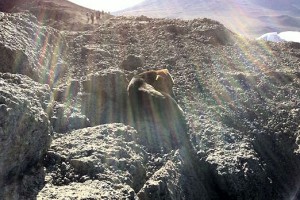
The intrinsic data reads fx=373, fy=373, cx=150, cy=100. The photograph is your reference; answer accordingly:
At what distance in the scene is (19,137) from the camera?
4.67 m

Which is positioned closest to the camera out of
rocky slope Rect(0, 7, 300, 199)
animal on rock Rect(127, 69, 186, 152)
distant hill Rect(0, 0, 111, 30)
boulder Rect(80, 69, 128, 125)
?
rocky slope Rect(0, 7, 300, 199)

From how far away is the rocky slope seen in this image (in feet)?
16.4

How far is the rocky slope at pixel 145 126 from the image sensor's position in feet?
16.4

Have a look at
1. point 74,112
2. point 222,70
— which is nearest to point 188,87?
point 222,70

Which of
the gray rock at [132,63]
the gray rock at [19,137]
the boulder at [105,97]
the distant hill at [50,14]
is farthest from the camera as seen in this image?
the distant hill at [50,14]

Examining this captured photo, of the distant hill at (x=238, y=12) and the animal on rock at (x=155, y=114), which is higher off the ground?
the animal on rock at (x=155, y=114)

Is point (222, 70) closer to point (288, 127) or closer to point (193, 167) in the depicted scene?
point (288, 127)

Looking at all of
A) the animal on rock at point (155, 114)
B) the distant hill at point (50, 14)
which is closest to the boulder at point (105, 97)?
the animal on rock at point (155, 114)

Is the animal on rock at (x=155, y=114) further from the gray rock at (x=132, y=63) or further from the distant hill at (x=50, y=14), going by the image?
the distant hill at (x=50, y=14)

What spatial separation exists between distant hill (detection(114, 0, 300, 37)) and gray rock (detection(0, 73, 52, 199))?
48.3m

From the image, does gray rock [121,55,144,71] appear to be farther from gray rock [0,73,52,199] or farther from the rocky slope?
gray rock [0,73,52,199]

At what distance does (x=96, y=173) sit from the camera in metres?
5.09

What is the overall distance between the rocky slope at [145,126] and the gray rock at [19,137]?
0.05 feet

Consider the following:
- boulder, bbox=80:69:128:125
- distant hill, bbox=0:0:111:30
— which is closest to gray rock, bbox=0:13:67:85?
boulder, bbox=80:69:128:125
